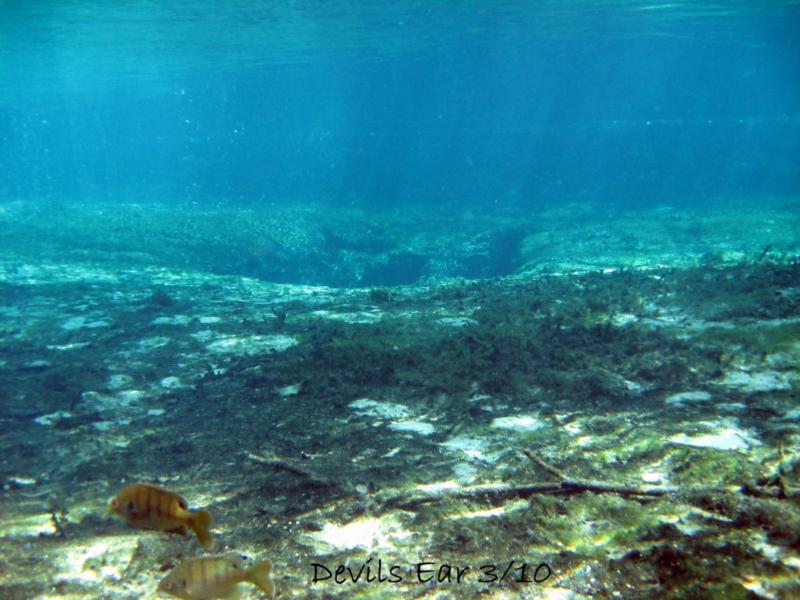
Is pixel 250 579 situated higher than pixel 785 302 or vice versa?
pixel 250 579

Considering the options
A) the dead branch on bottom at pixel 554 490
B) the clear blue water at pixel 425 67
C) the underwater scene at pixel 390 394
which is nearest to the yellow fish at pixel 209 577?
the underwater scene at pixel 390 394

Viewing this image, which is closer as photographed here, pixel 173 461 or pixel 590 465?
pixel 590 465

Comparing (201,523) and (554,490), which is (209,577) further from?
(554,490)

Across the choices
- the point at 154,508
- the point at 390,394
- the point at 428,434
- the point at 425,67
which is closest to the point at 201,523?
the point at 154,508

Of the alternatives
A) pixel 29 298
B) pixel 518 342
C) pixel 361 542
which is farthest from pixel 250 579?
pixel 29 298

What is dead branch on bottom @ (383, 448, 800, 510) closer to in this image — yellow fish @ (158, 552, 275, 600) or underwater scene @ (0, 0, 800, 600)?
underwater scene @ (0, 0, 800, 600)

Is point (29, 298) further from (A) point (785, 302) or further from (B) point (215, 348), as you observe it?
(A) point (785, 302)
